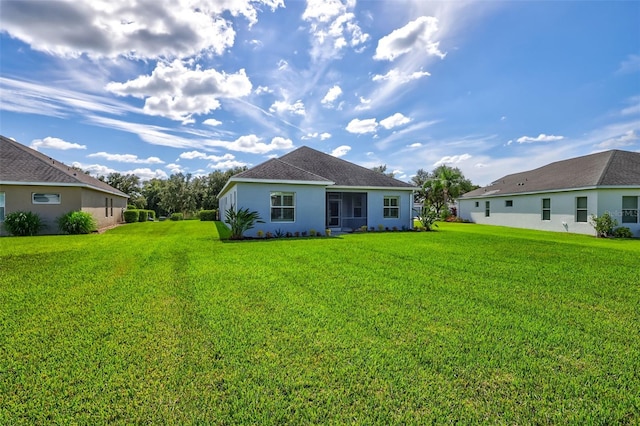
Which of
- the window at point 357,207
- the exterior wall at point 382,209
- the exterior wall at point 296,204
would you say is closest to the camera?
the exterior wall at point 296,204

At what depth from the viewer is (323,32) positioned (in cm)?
1360

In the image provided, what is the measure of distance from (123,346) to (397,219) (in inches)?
659

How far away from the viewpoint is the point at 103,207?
20.2 metres

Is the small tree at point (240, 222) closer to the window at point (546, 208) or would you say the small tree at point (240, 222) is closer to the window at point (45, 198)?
the window at point (45, 198)

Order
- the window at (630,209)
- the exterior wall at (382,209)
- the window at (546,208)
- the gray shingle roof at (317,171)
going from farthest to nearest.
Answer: the window at (546,208) < the exterior wall at (382,209) < the window at (630,209) < the gray shingle roof at (317,171)

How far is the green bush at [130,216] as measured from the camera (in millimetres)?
26859

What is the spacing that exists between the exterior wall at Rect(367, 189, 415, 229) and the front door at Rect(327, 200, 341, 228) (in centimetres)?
235

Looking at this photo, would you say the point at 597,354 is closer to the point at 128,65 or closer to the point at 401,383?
the point at 401,383

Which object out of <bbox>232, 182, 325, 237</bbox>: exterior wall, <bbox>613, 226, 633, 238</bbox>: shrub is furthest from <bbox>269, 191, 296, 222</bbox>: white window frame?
<bbox>613, 226, 633, 238</bbox>: shrub

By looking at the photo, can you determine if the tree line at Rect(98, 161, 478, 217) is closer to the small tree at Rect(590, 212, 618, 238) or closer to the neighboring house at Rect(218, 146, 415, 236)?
the neighboring house at Rect(218, 146, 415, 236)

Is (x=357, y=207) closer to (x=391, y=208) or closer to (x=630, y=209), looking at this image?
(x=391, y=208)

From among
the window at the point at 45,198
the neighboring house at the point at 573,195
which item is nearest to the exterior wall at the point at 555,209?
the neighboring house at the point at 573,195

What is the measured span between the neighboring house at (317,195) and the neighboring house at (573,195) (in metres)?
9.10

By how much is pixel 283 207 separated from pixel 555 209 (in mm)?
17179
